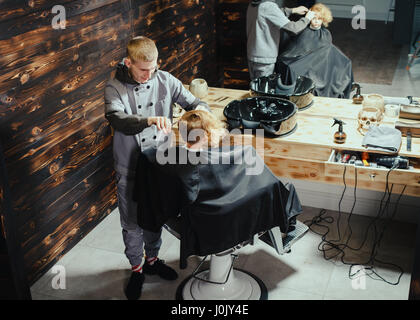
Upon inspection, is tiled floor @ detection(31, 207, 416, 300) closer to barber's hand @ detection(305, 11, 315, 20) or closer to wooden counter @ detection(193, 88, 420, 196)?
wooden counter @ detection(193, 88, 420, 196)

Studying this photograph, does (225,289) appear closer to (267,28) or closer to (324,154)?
(324,154)

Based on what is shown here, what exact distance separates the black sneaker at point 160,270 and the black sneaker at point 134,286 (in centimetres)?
8

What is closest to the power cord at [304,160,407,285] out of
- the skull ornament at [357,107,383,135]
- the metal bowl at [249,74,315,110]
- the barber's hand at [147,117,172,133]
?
the skull ornament at [357,107,383,135]

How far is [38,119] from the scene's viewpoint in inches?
113

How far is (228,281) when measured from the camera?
2883 millimetres

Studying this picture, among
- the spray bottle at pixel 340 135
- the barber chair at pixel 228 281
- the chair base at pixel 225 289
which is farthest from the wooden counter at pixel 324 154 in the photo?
the chair base at pixel 225 289

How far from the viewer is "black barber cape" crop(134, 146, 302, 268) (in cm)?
240

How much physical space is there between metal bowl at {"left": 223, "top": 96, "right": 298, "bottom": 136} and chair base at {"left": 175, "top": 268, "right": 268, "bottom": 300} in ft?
2.74

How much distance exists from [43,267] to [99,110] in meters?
1.01

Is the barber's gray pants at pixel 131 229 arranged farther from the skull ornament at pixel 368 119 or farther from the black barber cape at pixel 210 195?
the skull ornament at pixel 368 119

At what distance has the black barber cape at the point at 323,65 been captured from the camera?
12.4 ft

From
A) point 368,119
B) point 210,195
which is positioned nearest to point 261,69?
point 368,119

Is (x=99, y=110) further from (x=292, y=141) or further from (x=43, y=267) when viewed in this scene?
(x=292, y=141)
